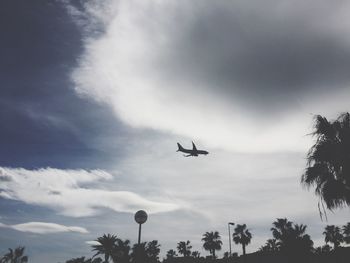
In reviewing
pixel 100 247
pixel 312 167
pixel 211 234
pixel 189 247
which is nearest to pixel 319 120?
pixel 312 167

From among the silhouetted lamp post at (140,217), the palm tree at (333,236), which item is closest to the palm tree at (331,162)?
the silhouetted lamp post at (140,217)

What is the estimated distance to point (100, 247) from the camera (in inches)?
1828

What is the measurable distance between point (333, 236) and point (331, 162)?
57.3m

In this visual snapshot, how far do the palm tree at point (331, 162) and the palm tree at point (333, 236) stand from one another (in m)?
56.3

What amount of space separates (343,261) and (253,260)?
16198mm

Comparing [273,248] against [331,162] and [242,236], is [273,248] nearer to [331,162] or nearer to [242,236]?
[242,236]

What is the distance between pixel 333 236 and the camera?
61875 mm

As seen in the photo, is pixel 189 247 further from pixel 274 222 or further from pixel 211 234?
pixel 274 222

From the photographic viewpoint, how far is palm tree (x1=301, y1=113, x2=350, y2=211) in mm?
13469

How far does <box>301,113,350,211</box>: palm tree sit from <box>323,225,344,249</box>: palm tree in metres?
56.3

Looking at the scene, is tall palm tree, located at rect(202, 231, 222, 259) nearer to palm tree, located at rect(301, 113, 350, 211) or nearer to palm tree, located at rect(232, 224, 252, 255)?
palm tree, located at rect(232, 224, 252, 255)

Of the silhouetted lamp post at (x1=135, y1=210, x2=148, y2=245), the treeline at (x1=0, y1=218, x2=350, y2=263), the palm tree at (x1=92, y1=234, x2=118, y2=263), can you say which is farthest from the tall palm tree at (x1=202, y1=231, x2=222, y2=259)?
the silhouetted lamp post at (x1=135, y1=210, x2=148, y2=245)

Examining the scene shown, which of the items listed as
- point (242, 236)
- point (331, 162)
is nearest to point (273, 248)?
point (242, 236)

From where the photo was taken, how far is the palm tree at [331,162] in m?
13.5
